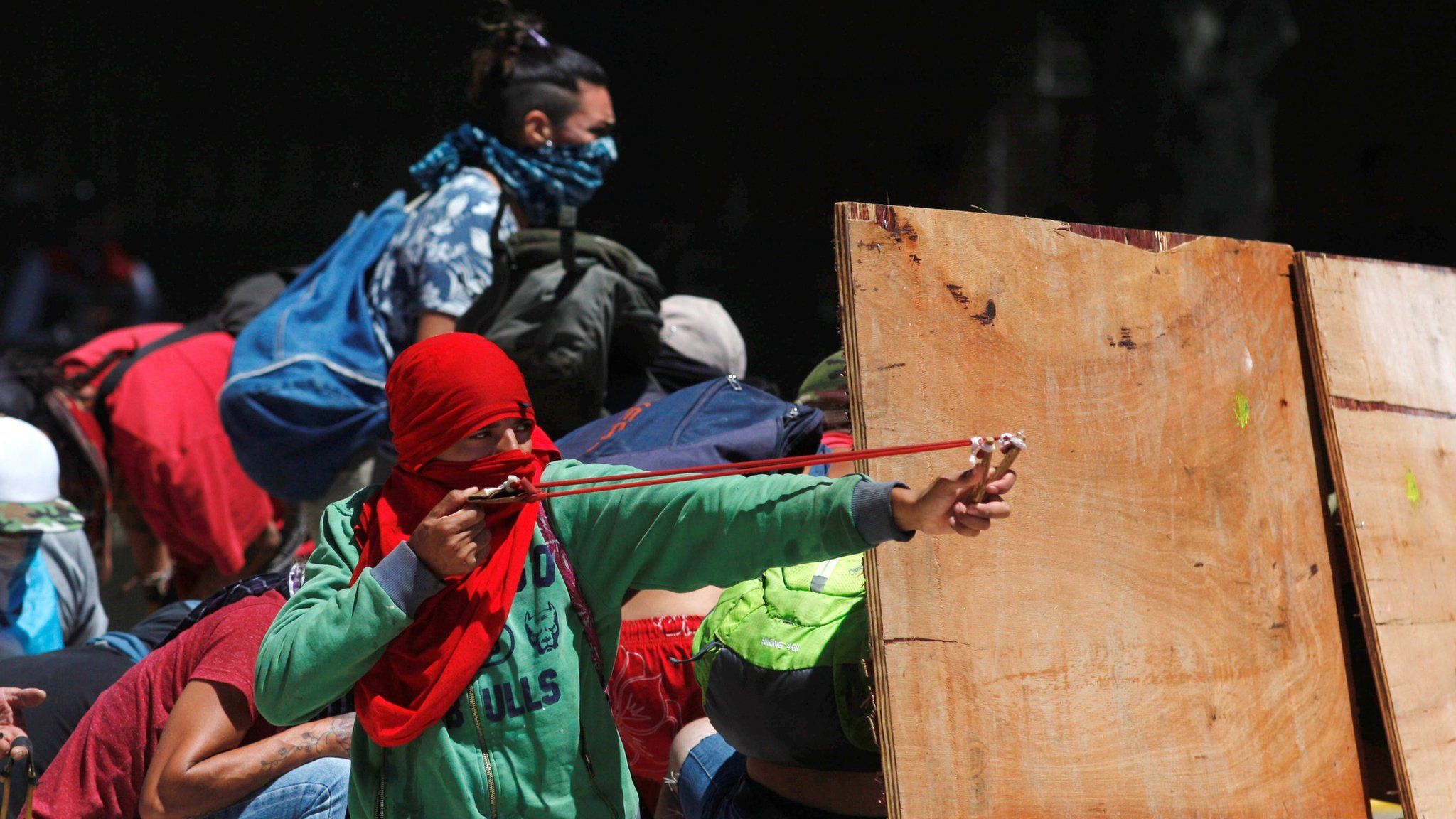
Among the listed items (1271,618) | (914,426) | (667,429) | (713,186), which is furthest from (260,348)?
(1271,618)

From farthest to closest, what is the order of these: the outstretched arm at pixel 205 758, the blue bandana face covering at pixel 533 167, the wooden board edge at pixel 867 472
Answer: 1. the blue bandana face covering at pixel 533 167
2. the outstretched arm at pixel 205 758
3. the wooden board edge at pixel 867 472

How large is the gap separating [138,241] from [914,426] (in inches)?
184

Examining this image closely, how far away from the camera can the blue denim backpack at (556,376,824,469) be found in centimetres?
288

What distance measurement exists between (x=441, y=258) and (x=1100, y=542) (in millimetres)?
2071

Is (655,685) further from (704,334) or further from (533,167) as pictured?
(533,167)

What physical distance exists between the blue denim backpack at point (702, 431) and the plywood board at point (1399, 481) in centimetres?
106

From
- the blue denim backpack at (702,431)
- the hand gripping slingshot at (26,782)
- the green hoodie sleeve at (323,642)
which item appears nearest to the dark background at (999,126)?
the blue denim backpack at (702,431)

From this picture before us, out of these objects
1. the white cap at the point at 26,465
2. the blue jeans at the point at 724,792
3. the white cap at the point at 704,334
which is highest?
the white cap at the point at 704,334

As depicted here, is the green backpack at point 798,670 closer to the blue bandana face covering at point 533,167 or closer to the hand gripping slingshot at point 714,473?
the hand gripping slingshot at point 714,473

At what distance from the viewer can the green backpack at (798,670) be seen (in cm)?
222

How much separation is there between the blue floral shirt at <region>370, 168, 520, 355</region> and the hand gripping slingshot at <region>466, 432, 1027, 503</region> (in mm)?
1707

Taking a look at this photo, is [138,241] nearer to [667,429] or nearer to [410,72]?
[410,72]

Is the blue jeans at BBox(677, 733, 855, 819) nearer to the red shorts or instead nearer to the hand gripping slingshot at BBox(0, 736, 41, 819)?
the red shorts

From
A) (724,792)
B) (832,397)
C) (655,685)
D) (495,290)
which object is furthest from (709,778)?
(495,290)
